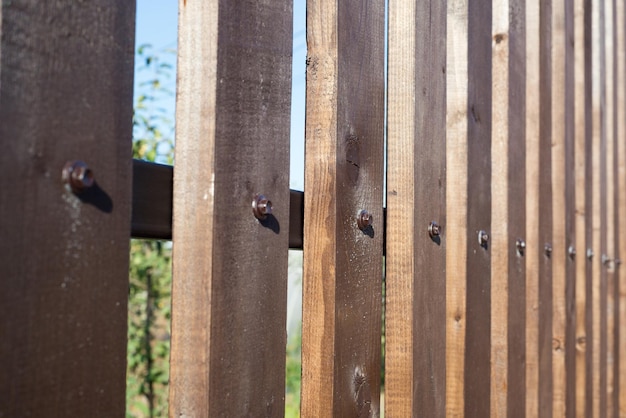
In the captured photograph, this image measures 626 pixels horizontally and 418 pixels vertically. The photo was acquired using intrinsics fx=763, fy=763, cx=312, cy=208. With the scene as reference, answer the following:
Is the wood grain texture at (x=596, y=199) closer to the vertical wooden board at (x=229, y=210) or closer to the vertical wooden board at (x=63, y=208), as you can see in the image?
the vertical wooden board at (x=229, y=210)

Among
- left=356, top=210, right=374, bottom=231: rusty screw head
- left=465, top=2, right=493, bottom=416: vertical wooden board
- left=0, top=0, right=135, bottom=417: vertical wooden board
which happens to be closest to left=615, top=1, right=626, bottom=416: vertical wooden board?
left=465, top=2, right=493, bottom=416: vertical wooden board

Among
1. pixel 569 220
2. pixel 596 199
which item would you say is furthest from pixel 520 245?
pixel 596 199

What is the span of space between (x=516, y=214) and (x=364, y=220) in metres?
0.99

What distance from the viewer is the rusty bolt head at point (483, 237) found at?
188 cm

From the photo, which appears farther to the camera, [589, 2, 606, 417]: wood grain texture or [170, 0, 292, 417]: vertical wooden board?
[589, 2, 606, 417]: wood grain texture

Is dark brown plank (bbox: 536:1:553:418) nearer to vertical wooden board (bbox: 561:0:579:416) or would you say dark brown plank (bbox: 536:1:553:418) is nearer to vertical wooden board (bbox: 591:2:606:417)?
vertical wooden board (bbox: 561:0:579:416)

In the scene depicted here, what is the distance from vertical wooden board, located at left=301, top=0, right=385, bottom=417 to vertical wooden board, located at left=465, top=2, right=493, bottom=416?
19.7 inches

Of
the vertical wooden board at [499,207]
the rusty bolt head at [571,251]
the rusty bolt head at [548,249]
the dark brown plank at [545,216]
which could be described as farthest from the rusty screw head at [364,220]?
the rusty bolt head at [571,251]

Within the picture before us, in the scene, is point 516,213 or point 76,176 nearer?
point 76,176

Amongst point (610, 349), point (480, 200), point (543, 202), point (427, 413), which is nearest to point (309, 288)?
point (427, 413)

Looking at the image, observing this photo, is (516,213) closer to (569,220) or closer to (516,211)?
(516,211)

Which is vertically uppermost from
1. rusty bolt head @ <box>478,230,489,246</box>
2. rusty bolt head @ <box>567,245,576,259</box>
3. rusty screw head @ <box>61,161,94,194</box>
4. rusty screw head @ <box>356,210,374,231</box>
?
rusty screw head @ <box>61,161,94,194</box>

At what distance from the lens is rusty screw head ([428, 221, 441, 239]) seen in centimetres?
159

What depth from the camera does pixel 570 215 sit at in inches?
113
